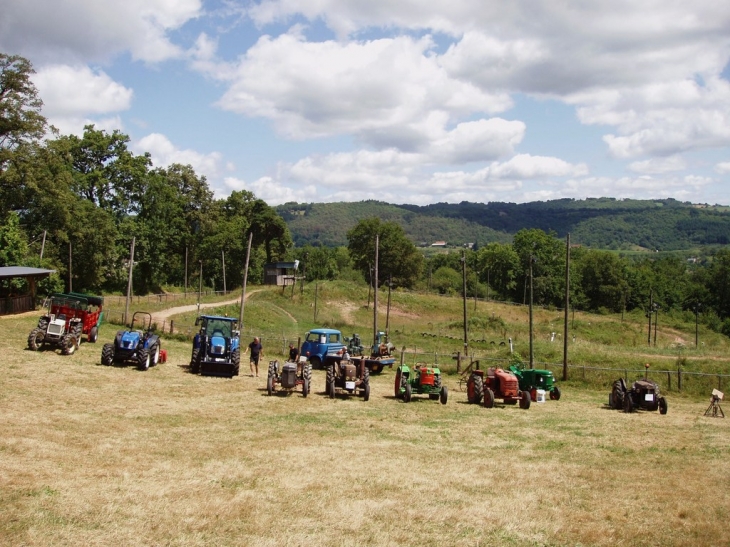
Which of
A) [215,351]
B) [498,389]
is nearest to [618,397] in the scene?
[498,389]

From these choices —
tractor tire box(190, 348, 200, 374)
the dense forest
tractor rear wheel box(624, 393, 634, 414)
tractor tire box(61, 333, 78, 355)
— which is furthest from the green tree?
tractor rear wheel box(624, 393, 634, 414)

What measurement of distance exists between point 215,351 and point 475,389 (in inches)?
397

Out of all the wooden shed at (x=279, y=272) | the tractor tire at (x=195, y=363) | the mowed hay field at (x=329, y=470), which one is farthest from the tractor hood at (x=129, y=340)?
the wooden shed at (x=279, y=272)

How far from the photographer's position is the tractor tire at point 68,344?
25.8m

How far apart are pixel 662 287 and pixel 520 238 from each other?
31.4 meters

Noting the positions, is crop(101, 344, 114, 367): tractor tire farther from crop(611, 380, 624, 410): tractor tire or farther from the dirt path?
crop(611, 380, 624, 410): tractor tire

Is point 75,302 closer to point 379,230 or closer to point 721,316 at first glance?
point 379,230

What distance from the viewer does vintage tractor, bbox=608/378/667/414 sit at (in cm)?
2344

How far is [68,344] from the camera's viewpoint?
1018 inches

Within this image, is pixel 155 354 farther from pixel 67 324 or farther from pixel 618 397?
pixel 618 397

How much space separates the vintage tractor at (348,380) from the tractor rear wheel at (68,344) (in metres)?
10.8

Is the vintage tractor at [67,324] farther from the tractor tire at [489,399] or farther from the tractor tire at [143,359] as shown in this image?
the tractor tire at [489,399]

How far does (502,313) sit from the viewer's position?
81.6 m

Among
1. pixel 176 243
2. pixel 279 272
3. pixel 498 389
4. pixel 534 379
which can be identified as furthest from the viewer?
pixel 279 272
